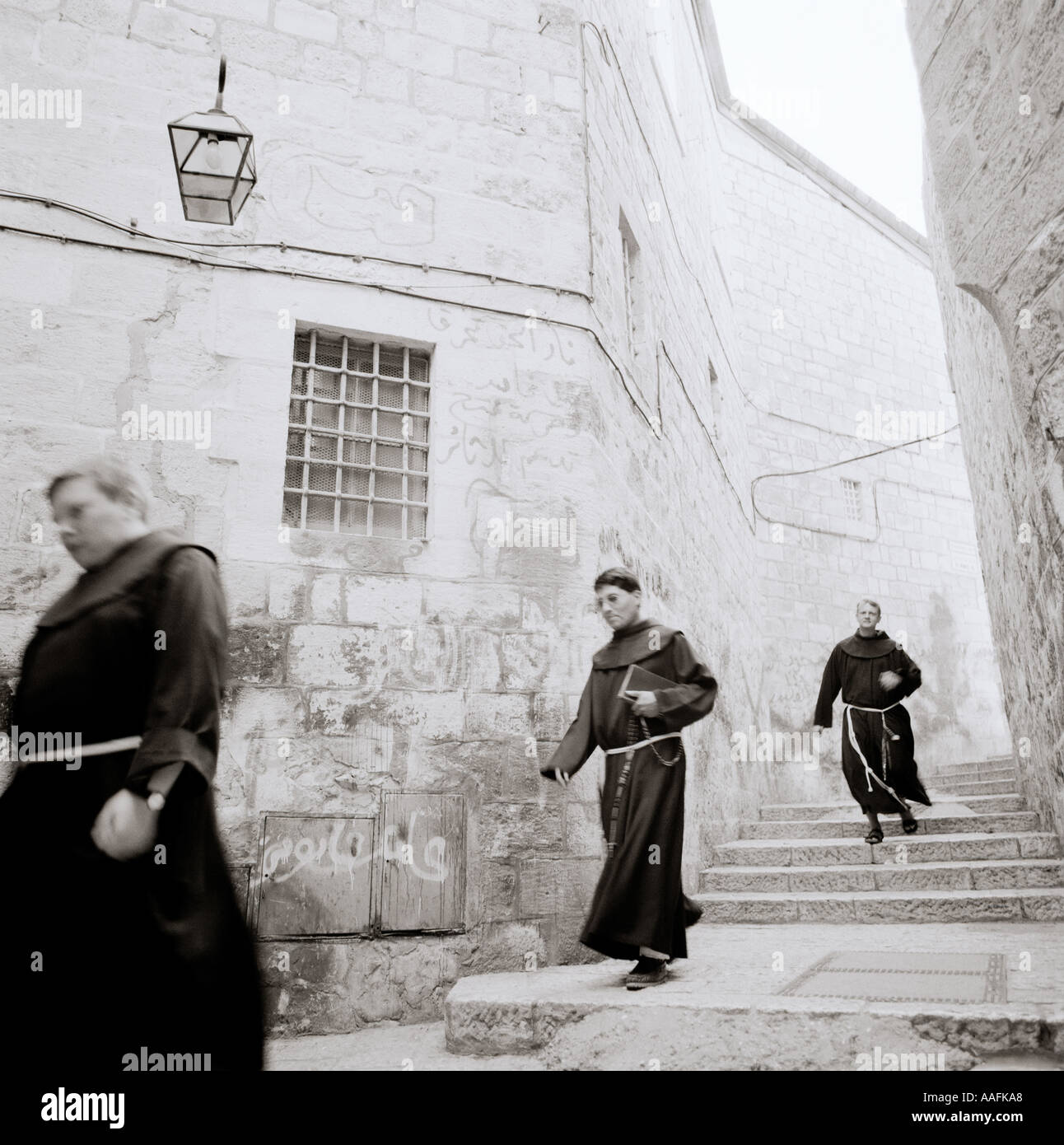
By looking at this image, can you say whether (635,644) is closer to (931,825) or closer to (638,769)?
(638,769)

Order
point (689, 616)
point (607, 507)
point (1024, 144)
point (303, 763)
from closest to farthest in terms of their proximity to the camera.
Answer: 1. point (1024, 144)
2. point (303, 763)
3. point (607, 507)
4. point (689, 616)

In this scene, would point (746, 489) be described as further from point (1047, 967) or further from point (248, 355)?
point (1047, 967)

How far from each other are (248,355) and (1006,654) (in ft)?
20.7

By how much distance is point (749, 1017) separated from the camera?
282 cm

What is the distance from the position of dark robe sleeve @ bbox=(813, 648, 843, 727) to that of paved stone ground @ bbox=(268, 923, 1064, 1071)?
235 centimetres

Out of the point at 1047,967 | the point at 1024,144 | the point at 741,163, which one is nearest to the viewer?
the point at 1024,144

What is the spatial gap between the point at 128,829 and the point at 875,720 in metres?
5.82

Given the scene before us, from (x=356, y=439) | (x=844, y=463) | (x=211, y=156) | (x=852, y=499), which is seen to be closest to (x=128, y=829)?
(x=356, y=439)

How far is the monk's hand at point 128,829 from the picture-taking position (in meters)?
1.88

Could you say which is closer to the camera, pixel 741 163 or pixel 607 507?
pixel 607 507

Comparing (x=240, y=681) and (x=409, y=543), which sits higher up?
(x=409, y=543)

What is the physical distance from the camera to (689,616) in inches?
293

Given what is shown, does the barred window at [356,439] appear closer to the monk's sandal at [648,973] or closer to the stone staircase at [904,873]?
the monk's sandal at [648,973]
